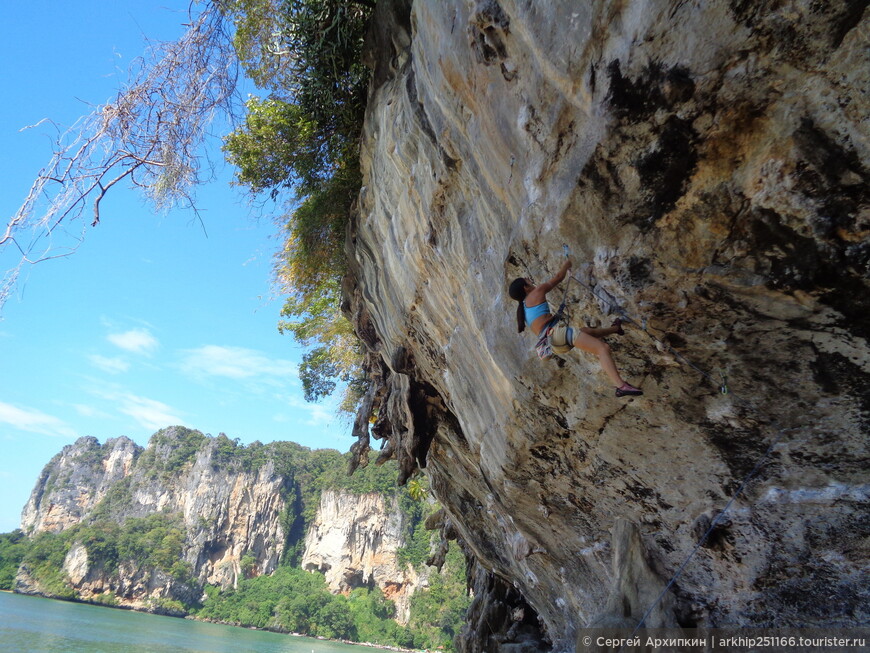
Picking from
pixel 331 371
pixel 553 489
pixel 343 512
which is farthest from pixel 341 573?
pixel 553 489

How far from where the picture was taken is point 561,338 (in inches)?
155

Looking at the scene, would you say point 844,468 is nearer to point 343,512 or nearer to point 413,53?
point 413,53

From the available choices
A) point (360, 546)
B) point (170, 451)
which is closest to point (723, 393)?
point (360, 546)

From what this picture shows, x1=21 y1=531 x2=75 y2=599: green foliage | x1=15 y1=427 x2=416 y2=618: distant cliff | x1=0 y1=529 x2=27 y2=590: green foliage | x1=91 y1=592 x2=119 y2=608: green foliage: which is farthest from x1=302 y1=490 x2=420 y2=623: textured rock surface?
x1=0 y1=529 x2=27 y2=590: green foliage

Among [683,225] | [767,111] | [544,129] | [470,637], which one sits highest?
[544,129]

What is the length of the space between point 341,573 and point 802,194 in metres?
79.1

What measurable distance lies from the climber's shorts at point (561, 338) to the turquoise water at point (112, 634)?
38.1 m

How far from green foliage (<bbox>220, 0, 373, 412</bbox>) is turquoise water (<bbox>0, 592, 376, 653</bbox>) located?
109 feet

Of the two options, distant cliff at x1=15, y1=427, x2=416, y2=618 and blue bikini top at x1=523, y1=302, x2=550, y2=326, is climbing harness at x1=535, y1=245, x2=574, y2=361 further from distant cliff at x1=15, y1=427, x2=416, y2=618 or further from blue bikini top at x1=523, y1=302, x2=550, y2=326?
distant cliff at x1=15, y1=427, x2=416, y2=618

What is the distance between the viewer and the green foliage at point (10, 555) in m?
75.5

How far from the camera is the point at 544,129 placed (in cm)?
396

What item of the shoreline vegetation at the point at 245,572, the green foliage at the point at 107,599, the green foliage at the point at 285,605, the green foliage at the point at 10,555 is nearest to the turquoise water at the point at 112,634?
the green foliage at the point at 107,599

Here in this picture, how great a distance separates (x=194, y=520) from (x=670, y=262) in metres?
93.3

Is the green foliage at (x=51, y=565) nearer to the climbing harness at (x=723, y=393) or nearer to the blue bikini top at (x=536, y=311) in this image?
the climbing harness at (x=723, y=393)
